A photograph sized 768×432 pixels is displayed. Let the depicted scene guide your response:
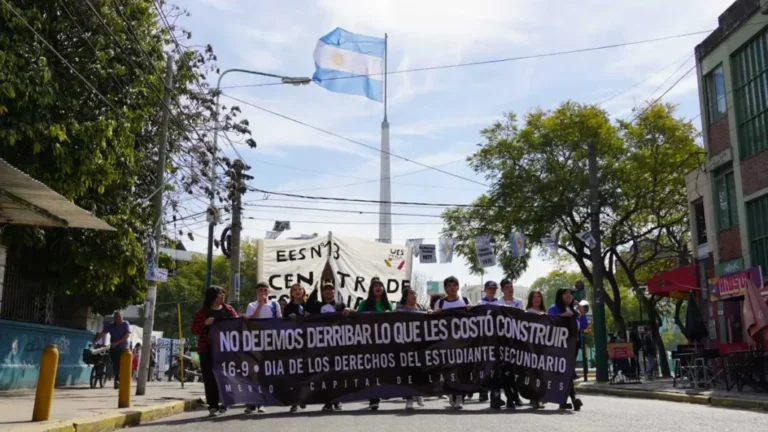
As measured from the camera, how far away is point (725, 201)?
2447cm

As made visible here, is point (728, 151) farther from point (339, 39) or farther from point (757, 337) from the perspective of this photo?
point (339, 39)

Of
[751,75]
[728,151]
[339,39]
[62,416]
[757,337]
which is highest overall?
[339,39]

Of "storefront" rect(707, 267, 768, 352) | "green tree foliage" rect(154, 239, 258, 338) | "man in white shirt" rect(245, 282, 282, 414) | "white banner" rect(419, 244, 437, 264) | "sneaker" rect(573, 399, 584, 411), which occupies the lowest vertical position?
"sneaker" rect(573, 399, 584, 411)

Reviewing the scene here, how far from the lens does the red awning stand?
2556 cm

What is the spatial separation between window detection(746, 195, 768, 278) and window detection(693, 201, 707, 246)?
424 centimetres

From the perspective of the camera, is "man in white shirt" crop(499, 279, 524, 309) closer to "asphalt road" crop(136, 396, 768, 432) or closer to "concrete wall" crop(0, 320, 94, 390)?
"asphalt road" crop(136, 396, 768, 432)

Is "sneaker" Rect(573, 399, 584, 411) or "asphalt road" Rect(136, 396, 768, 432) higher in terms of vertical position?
"sneaker" Rect(573, 399, 584, 411)

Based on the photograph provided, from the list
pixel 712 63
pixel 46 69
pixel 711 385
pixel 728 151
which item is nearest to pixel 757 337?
pixel 711 385

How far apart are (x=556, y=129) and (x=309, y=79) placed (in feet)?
50.3

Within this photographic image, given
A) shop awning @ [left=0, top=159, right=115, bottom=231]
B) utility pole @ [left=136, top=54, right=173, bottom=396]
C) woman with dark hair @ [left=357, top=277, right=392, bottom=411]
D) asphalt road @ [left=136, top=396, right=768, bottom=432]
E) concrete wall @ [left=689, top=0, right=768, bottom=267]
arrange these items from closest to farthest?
asphalt road @ [left=136, top=396, right=768, bottom=432] → shop awning @ [left=0, top=159, right=115, bottom=231] → woman with dark hair @ [left=357, top=277, right=392, bottom=411] → utility pole @ [left=136, top=54, right=173, bottom=396] → concrete wall @ [left=689, top=0, right=768, bottom=267]

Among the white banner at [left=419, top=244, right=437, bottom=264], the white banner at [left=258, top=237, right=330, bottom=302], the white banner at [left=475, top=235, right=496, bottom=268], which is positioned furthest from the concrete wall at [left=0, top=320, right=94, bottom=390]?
the white banner at [left=419, top=244, right=437, bottom=264]

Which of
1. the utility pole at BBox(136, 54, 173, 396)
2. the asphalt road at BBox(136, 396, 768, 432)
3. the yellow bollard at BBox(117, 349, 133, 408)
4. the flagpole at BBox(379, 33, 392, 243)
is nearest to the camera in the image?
the asphalt road at BBox(136, 396, 768, 432)

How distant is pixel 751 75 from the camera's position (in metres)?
22.6

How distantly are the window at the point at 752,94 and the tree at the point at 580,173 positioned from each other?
350 inches
